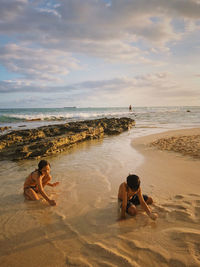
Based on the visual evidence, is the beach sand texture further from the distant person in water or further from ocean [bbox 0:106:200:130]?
ocean [bbox 0:106:200:130]

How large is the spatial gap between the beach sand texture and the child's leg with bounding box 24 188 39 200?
0.41ft

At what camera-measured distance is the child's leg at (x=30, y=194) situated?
154 inches

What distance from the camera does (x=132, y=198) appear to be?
354cm

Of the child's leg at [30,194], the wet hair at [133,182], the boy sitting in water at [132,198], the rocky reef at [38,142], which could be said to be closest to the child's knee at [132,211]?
the boy sitting in water at [132,198]

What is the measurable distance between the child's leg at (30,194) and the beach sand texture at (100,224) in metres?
0.13

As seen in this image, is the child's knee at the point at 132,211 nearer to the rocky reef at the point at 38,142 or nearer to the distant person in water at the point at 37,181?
the distant person in water at the point at 37,181

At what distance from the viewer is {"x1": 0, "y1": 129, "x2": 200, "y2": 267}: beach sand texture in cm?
232

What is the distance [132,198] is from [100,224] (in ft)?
2.86

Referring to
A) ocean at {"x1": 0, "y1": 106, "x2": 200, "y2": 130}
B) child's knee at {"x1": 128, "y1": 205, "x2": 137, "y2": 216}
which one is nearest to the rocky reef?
child's knee at {"x1": 128, "y1": 205, "x2": 137, "y2": 216}

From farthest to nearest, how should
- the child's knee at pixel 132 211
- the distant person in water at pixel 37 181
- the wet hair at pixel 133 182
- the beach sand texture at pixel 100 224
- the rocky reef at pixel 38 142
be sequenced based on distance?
1. the rocky reef at pixel 38 142
2. the distant person in water at pixel 37 181
3. the child's knee at pixel 132 211
4. the wet hair at pixel 133 182
5. the beach sand texture at pixel 100 224

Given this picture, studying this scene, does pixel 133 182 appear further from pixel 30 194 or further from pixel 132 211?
pixel 30 194

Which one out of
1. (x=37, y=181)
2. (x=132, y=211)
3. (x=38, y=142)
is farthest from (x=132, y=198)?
(x=38, y=142)

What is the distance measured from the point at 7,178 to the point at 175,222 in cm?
462

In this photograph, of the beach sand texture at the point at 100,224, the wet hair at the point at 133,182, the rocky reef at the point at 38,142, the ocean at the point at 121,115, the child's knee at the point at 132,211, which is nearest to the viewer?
the beach sand texture at the point at 100,224
